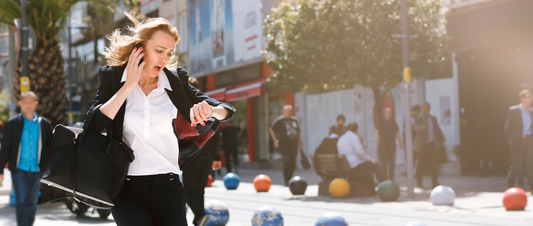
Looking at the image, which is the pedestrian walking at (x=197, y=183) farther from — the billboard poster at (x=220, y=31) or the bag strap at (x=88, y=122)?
the billboard poster at (x=220, y=31)

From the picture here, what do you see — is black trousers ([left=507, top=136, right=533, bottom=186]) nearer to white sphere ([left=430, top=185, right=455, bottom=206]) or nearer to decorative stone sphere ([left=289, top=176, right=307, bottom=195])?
white sphere ([left=430, top=185, right=455, bottom=206])

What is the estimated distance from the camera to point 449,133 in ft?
53.6

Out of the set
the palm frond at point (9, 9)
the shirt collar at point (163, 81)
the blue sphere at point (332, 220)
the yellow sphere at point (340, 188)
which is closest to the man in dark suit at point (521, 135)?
the yellow sphere at point (340, 188)

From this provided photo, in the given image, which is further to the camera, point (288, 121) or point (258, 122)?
point (258, 122)

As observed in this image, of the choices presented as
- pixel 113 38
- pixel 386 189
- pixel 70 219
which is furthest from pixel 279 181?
pixel 113 38

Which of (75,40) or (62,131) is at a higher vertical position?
(75,40)

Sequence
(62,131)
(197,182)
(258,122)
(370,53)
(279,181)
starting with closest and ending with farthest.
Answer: (62,131)
(197,182)
(370,53)
(279,181)
(258,122)

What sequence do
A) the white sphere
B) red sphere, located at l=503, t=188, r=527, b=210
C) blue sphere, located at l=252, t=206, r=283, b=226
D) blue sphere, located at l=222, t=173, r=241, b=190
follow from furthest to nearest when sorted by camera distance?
blue sphere, located at l=222, t=173, r=241, b=190, the white sphere, red sphere, located at l=503, t=188, r=527, b=210, blue sphere, located at l=252, t=206, r=283, b=226

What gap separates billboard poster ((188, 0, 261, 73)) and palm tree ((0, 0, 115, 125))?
36.9 ft

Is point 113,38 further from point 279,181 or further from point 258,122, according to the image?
point 258,122

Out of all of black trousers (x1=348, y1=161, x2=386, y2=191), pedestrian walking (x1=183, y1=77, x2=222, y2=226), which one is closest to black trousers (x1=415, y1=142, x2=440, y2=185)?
black trousers (x1=348, y1=161, x2=386, y2=191)

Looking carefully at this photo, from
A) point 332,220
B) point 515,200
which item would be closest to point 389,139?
point 515,200

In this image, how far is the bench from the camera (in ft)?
36.7

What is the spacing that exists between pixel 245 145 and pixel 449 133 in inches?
441
